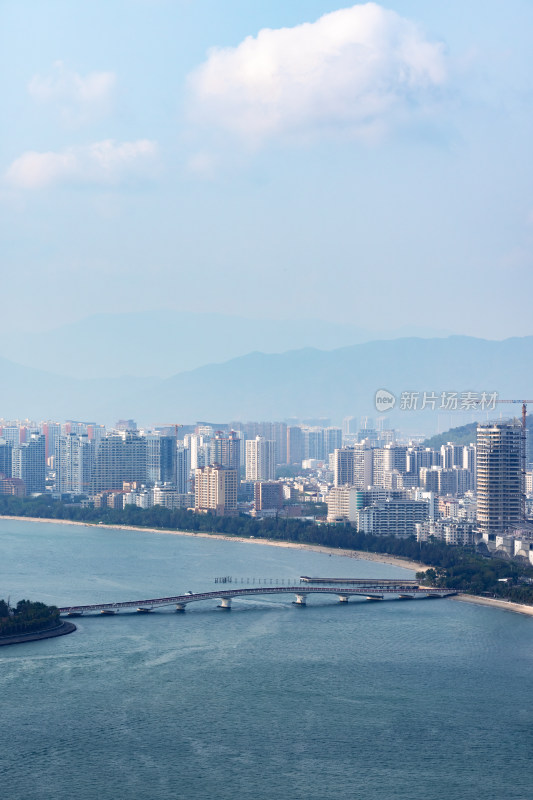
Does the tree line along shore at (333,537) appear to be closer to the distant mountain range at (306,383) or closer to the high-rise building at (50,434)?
the high-rise building at (50,434)

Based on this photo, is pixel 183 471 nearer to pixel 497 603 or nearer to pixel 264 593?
pixel 264 593

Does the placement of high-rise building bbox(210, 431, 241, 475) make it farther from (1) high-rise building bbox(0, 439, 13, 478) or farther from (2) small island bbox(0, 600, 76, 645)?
(2) small island bbox(0, 600, 76, 645)

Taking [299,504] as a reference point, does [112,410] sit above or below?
above

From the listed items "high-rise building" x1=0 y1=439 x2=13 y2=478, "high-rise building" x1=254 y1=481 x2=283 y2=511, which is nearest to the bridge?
"high-rise building" x1=254 y1=481 x2=283 y2=511

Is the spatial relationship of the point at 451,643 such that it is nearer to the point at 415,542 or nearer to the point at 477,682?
the point at 477,682

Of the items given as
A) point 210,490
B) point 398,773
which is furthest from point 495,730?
point 210,490

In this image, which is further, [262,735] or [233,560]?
[233,560]
